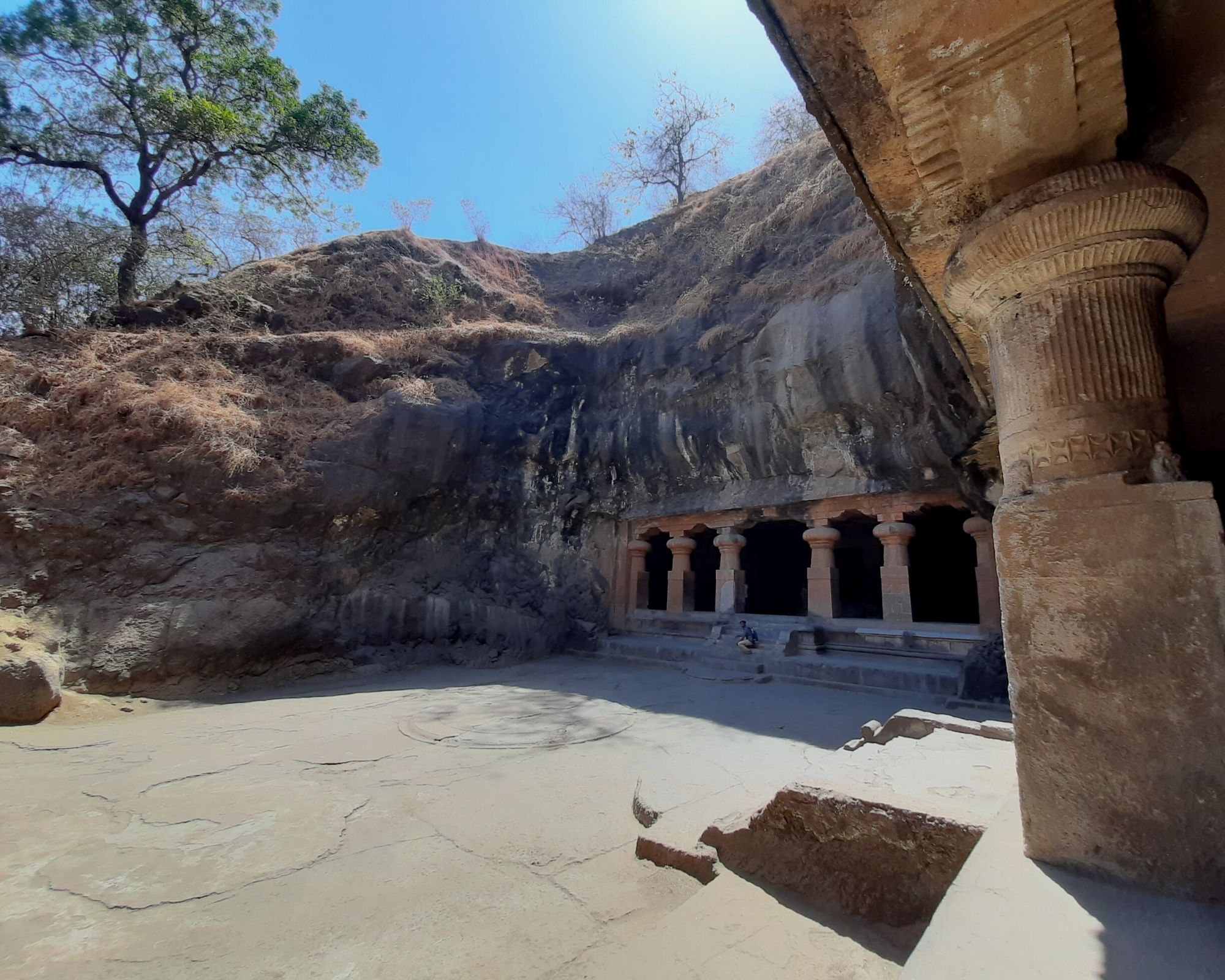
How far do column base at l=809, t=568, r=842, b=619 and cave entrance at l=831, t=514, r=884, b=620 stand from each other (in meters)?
2.86

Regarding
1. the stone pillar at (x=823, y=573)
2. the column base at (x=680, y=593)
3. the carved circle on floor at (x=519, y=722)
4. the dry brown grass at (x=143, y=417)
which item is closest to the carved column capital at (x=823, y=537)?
the stone pillar at (x=823, y=573)

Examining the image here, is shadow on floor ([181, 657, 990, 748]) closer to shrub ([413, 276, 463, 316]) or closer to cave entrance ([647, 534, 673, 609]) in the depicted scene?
cave entrance ([647, 534, 673, 609])

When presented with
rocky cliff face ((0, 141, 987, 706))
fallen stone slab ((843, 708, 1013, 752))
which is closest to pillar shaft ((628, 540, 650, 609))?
rocky cliff face ((0, 141, 987, 706))

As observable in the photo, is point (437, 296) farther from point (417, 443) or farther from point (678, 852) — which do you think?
point (678, 852)

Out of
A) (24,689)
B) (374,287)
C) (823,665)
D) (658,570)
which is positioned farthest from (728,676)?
(374,287)

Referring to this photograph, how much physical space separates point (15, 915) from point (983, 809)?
3910 mm

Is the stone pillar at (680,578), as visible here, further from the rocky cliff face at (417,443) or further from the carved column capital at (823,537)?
the carved column capital at (823,537)

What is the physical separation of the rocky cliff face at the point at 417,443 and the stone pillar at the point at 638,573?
2.00 ft

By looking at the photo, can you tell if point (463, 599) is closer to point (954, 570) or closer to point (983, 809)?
point (983, 809)

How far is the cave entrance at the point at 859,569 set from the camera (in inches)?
478

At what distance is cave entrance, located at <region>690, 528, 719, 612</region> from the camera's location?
12.9 meters

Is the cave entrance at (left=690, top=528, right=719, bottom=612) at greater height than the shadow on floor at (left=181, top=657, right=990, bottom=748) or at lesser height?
greater

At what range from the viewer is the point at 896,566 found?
846 cm

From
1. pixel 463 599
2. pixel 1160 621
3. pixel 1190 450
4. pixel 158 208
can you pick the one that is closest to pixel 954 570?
pixel 463 599
